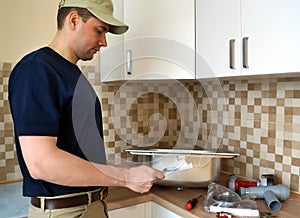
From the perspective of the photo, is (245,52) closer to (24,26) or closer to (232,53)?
(232,53)

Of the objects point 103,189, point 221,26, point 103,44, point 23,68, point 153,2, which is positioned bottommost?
point 103,189

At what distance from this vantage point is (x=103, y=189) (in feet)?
3.55

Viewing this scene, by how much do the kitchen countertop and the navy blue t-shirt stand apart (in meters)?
0.40

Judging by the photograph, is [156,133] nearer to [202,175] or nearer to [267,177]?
[202,175]

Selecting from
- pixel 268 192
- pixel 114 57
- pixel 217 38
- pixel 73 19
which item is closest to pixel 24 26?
pixel 114 57

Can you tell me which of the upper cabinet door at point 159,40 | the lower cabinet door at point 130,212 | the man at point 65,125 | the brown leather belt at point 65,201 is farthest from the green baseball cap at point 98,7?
the lower cabinet door at point 130,212

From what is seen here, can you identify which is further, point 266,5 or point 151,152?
point 151,152

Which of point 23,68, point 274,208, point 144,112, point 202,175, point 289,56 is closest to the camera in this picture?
point 23,68

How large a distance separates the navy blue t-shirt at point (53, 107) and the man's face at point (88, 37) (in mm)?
59

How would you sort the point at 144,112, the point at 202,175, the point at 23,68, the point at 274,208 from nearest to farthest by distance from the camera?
the point at 23,68
the point at 274,208
the point at 202,175
the point at 144,112

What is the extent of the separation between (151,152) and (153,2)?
2.32 feet

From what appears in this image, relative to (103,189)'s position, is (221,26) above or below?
above

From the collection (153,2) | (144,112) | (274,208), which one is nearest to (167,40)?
(153,2)

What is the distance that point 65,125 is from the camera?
3.00ft
